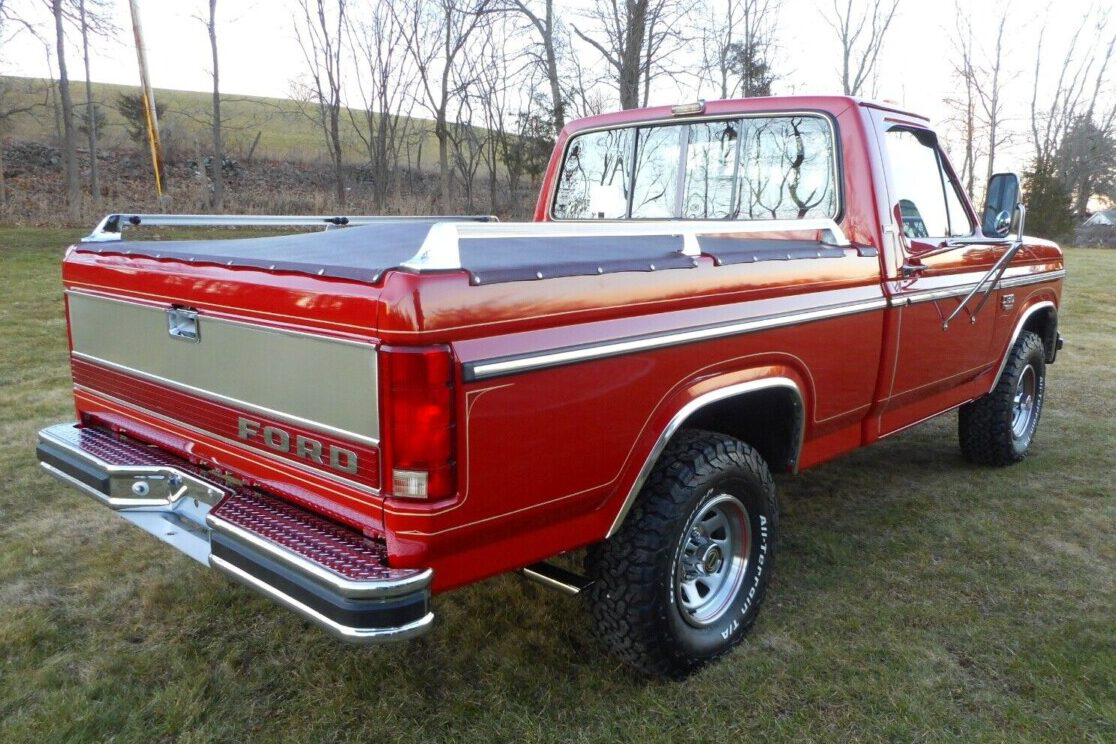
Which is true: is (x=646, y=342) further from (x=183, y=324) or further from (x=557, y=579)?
(x=183, y=324)

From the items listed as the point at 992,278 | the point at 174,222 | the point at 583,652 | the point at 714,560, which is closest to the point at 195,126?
the point at 174,222

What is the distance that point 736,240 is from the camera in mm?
3354

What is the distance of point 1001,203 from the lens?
154 inches

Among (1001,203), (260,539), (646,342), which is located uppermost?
(1001,203)

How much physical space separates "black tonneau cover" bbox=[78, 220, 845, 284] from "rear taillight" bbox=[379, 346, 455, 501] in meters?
0.22

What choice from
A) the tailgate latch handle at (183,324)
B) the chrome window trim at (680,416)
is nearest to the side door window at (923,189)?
the chrome window trim at (680,416)

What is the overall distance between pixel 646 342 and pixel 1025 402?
3.88 metres

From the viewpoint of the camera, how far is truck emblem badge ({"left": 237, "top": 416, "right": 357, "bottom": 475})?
208 cm

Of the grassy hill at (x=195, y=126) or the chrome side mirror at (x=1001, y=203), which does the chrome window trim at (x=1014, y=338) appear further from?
the grassy hill at (x=195, y=126)

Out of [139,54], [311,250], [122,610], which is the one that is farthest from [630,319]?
[139,54]

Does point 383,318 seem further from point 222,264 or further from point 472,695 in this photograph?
point 472,695

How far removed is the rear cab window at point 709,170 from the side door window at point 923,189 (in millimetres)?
359

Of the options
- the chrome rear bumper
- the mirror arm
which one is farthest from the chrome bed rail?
the mirror arm

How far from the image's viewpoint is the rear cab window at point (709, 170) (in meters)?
3.54
